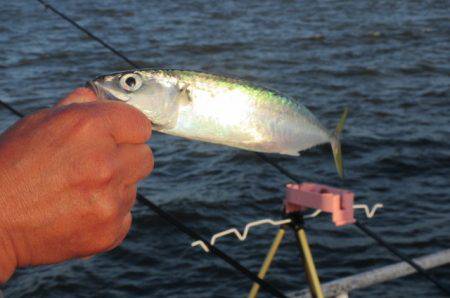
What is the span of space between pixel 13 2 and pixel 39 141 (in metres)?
26.7

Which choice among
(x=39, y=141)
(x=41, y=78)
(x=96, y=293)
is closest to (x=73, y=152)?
(x=39, y=141)

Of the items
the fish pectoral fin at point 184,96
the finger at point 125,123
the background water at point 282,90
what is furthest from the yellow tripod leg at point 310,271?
the background water at point 282,90

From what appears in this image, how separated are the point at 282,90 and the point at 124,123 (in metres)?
12.9

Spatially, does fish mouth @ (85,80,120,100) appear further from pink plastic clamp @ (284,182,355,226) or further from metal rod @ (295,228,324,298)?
metal rod @ (295,228,324,298)

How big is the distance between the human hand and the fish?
0.29 metres

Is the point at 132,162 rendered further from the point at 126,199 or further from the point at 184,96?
the point at 184,96

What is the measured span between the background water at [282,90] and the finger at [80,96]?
5.71 m

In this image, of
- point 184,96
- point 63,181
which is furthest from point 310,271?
point 63,181

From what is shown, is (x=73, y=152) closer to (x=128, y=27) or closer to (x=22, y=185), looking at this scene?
(x=22, y=185)

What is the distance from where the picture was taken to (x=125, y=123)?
6.45ft

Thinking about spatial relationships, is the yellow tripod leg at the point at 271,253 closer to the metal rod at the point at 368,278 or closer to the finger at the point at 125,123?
the metal rod at the point at 368,278

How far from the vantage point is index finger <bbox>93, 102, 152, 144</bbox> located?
1938 millimetres

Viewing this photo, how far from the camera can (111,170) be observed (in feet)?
6.22

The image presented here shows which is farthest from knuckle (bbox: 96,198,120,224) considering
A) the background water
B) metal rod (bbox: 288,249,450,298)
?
the background water
